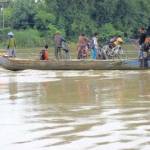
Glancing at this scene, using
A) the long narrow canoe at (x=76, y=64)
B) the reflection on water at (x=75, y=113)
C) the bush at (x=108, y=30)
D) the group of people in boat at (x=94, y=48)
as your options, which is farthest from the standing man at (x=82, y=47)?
the bush at (x=108, y=30)

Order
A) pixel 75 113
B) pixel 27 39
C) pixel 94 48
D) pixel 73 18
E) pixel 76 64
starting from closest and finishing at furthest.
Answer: pixel 75 113
pixel 76 64
pixel 94 48
pixel 27 39
pixel 73 18

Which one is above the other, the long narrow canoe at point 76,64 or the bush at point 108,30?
the bush at point 108,30

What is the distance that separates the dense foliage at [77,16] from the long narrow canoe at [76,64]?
28766 millimetres

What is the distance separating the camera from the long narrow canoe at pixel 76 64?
65.4ft

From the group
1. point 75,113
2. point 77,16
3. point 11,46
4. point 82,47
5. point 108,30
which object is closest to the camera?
point 75,113

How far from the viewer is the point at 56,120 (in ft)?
29.7

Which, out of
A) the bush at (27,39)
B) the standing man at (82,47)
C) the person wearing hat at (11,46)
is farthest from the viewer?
the bush at (27,39)

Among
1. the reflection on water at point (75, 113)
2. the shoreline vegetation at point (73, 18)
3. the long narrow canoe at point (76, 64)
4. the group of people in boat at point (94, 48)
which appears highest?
the shoreline vegetation at point (73, 18)

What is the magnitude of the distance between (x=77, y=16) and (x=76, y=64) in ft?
104

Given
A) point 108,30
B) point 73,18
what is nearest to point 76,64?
point 73,18

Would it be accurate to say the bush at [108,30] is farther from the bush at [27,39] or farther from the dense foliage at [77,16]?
the bush at [27,39]

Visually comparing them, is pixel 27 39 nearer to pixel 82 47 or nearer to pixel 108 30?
pixel 108 30

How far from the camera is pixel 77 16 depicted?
51.6 m

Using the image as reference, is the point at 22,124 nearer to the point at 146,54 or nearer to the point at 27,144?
the point at 27,144
